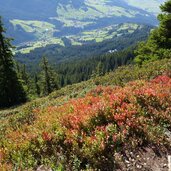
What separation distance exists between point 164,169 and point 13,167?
4.37 meters

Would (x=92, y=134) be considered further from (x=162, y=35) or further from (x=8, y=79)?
(x=8, y=79)

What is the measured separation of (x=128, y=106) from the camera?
437 inches

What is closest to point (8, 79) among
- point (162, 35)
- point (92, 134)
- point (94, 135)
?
point (162, 35)

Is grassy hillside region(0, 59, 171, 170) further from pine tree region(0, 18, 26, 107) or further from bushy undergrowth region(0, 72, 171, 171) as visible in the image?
pine tree region(0, 18, 26, 107)

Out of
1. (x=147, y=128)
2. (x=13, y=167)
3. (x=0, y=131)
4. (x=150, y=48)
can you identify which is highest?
(x=147, y=128)

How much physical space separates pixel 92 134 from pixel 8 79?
43.1 metres

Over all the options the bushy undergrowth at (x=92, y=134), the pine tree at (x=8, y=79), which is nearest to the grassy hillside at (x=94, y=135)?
the bushy undergrowth at (x=92, y=134)

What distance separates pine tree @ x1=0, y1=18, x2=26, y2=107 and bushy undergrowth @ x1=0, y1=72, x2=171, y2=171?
38259 mm

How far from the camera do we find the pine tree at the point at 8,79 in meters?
48.9

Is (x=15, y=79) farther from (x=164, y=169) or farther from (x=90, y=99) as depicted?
(x=164, y=169)

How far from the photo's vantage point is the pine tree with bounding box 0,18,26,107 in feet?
160

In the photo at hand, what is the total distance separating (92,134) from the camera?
10.2m

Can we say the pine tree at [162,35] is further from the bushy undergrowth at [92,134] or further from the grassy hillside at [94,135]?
the bushy undergrowth at [92,134]

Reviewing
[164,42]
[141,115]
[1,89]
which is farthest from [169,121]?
[1,89]
